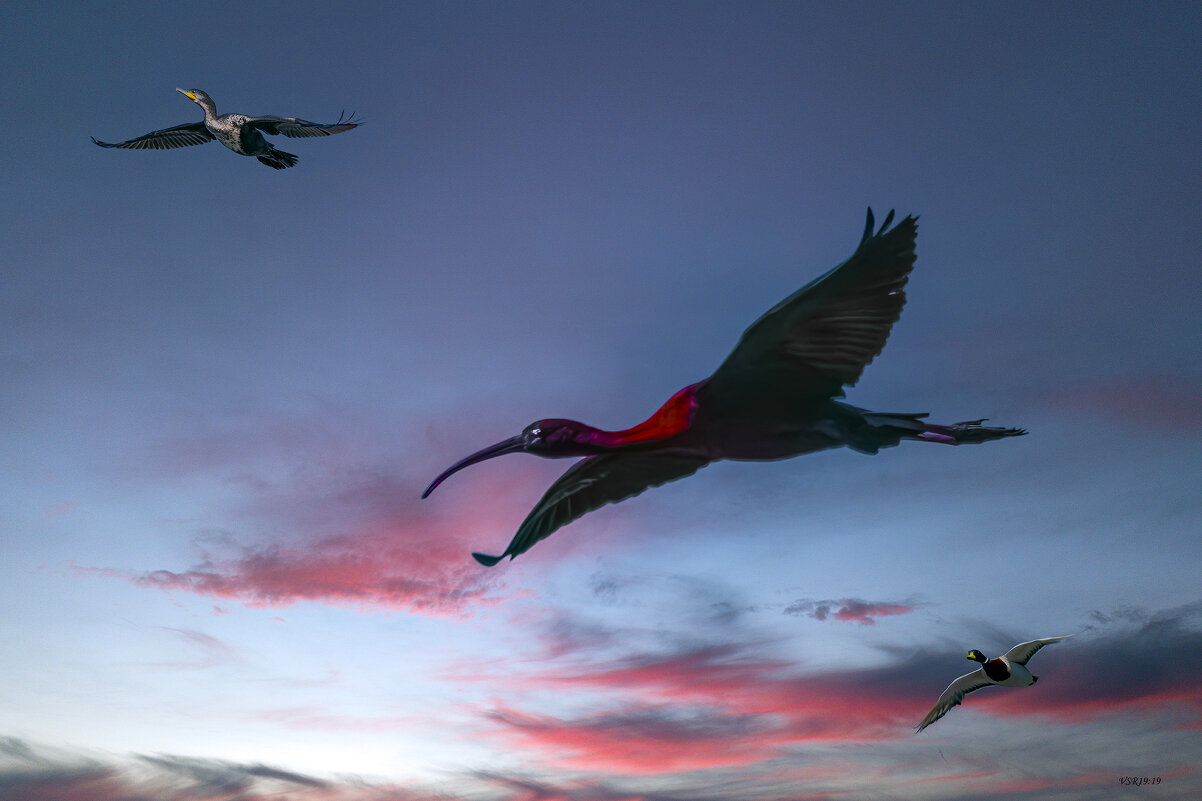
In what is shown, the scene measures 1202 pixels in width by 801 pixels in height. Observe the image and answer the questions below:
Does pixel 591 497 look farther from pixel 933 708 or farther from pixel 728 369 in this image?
pixel 933 708

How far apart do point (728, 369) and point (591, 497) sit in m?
1.80

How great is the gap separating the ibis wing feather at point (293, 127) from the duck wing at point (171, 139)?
3.72 ft

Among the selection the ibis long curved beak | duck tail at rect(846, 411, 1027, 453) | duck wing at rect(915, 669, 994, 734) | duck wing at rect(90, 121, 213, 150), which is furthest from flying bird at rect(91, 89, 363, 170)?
duck wing at rect(915, 669, 994, 734)

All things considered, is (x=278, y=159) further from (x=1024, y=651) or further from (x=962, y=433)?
(x=1024, y=651)

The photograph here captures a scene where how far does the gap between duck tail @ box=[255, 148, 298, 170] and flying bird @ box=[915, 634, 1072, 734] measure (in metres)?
9.53

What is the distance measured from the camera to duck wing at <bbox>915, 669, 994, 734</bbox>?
10555 mm

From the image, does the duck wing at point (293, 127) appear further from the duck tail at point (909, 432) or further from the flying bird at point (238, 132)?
the duck tail at point (909, 432)

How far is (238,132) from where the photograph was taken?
961 cm

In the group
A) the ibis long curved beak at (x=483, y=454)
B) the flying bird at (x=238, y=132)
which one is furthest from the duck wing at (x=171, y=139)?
the ibis long curved beak at (x=483, y=454)

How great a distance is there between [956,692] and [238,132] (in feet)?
33.9

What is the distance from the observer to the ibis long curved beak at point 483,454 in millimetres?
7031

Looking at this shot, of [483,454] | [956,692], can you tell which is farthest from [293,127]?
[956,692]

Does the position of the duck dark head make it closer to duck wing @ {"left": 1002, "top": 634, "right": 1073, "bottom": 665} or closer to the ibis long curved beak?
the ibis long curved beak

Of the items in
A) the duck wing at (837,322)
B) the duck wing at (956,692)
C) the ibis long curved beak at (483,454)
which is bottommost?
the duck wing at (956,692)
